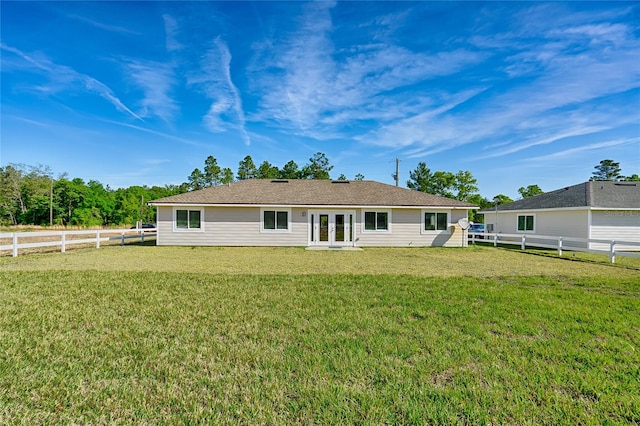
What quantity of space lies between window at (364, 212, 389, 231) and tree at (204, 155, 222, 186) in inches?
1384

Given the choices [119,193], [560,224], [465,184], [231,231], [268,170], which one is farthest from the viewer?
[119,193]

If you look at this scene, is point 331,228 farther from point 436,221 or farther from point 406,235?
point 436,221

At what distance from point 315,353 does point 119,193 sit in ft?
193

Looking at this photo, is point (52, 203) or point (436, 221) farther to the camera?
point (52, 203)

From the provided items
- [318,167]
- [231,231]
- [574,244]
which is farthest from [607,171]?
[231,231]

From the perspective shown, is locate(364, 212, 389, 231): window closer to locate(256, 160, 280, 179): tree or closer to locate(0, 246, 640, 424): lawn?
locate(0, 246, 640, 424): lawn

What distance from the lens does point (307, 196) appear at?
18.1 m

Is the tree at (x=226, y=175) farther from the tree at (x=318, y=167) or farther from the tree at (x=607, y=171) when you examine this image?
the tree at (x=607, y=171)

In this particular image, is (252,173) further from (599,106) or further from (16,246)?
(599,106)

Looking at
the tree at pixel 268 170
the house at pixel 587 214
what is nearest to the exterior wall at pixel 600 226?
the house at pixel 587 214

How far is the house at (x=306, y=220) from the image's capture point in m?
16.8

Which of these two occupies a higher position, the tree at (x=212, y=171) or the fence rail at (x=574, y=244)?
the tree at (x=212, y=171)

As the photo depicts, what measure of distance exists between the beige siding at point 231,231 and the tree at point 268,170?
2685 cm

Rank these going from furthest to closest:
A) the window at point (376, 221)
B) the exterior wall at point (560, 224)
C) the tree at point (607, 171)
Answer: the tree at point (607, 171), the window at point (376, 221), the exterior wall at point (560, 224)
